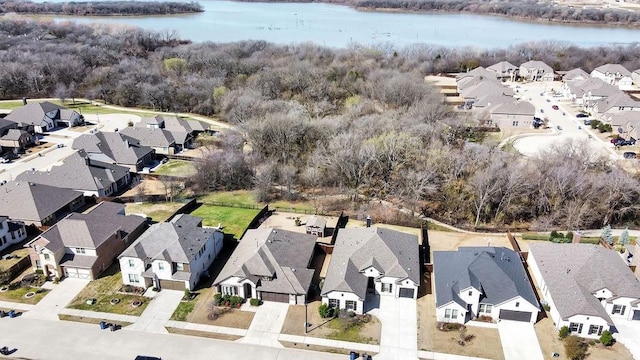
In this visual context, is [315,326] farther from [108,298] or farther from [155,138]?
[155,138]

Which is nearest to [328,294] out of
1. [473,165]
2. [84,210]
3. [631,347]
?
[631,347]

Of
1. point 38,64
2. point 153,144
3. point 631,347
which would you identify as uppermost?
point 38,64

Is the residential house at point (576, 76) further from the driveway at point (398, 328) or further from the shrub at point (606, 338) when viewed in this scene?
the driveway at point (398, 328)

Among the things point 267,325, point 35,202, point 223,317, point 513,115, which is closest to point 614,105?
point 513,115

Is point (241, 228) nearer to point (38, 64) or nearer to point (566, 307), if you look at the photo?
point (566, 307)

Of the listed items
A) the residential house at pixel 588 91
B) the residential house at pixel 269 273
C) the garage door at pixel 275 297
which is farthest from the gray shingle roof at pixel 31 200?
the residential house at pixel 588 91

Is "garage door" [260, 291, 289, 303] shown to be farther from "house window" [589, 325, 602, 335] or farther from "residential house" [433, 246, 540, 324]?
"house window" [589, 325, 602, 335]
